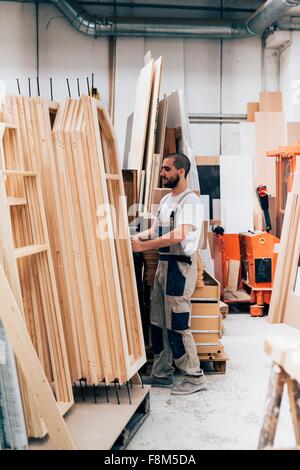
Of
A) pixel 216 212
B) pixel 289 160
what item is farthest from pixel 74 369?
pixel 216 212

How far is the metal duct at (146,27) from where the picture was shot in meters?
6.97

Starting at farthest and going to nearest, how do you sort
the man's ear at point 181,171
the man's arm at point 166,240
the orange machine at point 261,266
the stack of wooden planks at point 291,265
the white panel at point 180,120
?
the orange machine at point 261,266
the white panel at point 180,120
the stack of wooden planks at point 291,265
the man's ear at point 181,171
the man's arm at point 166,240

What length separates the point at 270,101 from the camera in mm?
7375

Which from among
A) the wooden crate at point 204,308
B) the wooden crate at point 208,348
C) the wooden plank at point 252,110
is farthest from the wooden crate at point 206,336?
the wooden plank at point 252,110

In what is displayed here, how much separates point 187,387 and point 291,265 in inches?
68.9

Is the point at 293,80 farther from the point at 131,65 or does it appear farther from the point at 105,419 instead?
the point at 105,419

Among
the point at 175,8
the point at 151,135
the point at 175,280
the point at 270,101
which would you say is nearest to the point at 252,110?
the point at 270,101

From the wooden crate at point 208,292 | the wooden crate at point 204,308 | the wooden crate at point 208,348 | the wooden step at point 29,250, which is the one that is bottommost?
the wooden crate at point 208,348

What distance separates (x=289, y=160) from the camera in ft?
19.4

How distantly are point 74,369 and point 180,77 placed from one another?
540 centimetres

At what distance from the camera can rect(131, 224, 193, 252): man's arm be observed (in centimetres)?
354

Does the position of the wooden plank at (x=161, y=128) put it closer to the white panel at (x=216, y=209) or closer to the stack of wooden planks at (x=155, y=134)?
the stack of wooden planks at (x=155, y=134)

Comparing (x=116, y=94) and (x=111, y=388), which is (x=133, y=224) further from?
(x=116, y=94)

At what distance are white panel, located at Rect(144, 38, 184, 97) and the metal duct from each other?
0.29 metres
